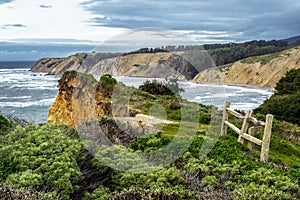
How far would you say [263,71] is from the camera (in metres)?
75.6

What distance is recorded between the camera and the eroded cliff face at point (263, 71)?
70.6 m

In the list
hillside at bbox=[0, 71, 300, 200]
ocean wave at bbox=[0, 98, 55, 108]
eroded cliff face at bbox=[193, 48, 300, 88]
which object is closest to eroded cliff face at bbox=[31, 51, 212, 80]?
ocean wave at bbox=[0, 98, 55, 108]

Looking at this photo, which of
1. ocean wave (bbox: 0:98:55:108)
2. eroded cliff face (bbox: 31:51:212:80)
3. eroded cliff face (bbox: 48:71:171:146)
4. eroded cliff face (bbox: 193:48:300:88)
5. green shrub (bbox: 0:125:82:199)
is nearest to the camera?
green shrub (bbox: 0:125:82:199)

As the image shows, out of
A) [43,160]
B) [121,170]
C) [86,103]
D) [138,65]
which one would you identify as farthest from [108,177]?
[138,65]

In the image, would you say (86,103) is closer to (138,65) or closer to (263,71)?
(263,71)

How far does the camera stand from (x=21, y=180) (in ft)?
18.9

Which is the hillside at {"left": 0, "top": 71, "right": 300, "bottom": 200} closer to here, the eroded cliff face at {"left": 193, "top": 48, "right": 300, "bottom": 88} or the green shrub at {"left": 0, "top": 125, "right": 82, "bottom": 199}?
the green shrub at {"left": 0, "top": 125, "right": 82, "bottom": 199}

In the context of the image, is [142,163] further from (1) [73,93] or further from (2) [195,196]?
(1) [73,93]

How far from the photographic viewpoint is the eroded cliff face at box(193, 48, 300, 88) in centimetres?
7061

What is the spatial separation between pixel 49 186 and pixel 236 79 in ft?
254

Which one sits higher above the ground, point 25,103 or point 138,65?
point 138,65

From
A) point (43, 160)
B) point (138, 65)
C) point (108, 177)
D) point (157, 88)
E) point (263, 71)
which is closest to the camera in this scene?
point (43, 160)

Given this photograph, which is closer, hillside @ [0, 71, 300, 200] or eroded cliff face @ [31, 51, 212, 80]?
hillside @ [0, 71, 300, 200]

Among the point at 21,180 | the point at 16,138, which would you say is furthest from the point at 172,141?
the point at 21,180
